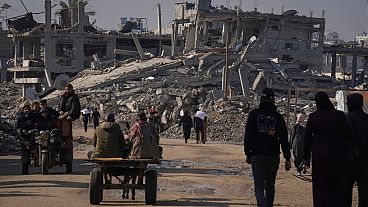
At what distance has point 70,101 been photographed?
17.6 metres

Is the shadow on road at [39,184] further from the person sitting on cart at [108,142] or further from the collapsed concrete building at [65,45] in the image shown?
the collapsed concrete building at [65,45]

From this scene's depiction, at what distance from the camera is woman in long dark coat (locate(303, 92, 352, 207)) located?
9.48m

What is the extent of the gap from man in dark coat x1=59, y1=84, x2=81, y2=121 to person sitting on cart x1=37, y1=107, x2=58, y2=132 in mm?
303

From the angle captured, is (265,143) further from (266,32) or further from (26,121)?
(266,32)

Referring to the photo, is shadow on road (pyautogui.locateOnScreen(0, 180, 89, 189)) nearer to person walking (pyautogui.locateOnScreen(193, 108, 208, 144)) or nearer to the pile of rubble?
person walking (pyautogui.locateOnScreen(193, 108, 208, 144))

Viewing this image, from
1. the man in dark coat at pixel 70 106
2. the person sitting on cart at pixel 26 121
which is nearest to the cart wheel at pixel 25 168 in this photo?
the person sitting on cart at pixel 26 121

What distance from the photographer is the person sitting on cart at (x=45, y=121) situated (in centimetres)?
1703

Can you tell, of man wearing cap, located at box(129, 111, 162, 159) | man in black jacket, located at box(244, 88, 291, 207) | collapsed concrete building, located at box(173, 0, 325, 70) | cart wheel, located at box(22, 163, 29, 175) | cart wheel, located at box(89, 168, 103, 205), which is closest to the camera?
man in black jacket, located at box(244, 88, 291, 207)

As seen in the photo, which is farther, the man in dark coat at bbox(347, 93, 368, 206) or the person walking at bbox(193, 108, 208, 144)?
the person walking at bbox(193, 108, 208, 144)

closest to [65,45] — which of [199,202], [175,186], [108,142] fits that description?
[175,186]

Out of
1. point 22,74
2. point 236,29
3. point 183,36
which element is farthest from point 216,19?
point 22,74

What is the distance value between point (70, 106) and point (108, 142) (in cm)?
454

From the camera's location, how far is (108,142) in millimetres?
13273

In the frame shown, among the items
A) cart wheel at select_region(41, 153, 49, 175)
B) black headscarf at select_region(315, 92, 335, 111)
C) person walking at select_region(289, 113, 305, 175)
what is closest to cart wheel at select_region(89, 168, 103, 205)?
black headscarf at select_region(315, 92, 335, 111)
